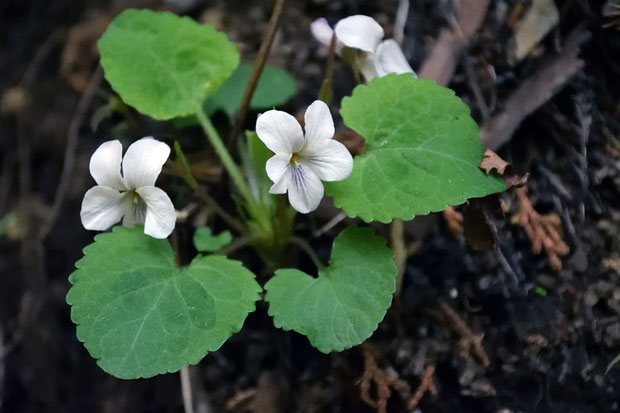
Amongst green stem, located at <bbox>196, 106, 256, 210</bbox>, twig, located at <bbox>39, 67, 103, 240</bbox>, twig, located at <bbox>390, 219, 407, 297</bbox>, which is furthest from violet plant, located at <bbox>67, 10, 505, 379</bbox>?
twig, located at <bbox>39, 67, 103, 240</bbox>

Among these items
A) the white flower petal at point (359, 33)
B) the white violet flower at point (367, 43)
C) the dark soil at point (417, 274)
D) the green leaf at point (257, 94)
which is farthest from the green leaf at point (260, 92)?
the white flower petal at point (359, 33)

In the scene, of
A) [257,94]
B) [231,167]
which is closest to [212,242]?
[231,167]

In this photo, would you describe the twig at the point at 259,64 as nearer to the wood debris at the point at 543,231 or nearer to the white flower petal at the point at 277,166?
the white flower petal at the point at 277,166

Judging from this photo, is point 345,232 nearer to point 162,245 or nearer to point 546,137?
point 162,245

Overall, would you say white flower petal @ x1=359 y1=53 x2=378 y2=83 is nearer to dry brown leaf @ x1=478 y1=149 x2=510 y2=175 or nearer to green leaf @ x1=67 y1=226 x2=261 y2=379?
dry brown leaf @ x1=478 y1=149 x2=510 y2=175

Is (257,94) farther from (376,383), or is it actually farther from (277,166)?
(376,383)
